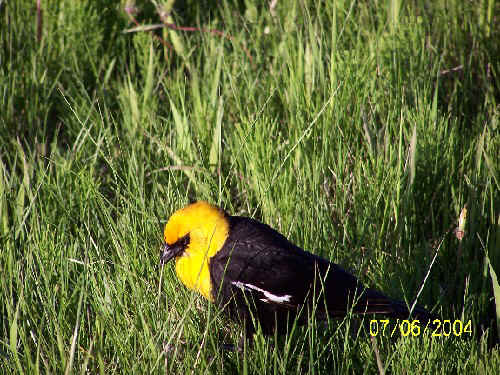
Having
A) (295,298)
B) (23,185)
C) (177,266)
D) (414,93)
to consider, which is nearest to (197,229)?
(177,266)

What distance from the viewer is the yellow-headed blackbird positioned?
8.89 ft

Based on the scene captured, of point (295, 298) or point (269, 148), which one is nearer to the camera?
point (295, 298)

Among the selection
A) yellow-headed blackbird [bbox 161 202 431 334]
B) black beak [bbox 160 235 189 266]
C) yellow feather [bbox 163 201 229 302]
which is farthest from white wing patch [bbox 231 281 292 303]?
black beak [bbox 160 235 189 266]

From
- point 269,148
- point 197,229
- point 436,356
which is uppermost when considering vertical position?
point 269,148

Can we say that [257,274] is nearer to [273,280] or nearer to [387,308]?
[273,280]

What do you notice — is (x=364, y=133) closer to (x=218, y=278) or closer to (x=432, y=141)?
(x=432, y=141)

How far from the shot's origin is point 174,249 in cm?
285

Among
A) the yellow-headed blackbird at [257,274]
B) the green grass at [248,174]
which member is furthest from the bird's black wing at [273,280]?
the green grass at [248,174]

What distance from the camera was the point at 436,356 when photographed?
249 cm

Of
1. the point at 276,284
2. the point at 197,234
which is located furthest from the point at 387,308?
the point at 197,234

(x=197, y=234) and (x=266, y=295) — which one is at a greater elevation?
(x=197, y=234)

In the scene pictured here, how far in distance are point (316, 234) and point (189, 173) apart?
0.78 metres

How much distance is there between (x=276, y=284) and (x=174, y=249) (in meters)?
0.48

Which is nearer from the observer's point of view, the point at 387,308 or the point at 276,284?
the point at 387,308
